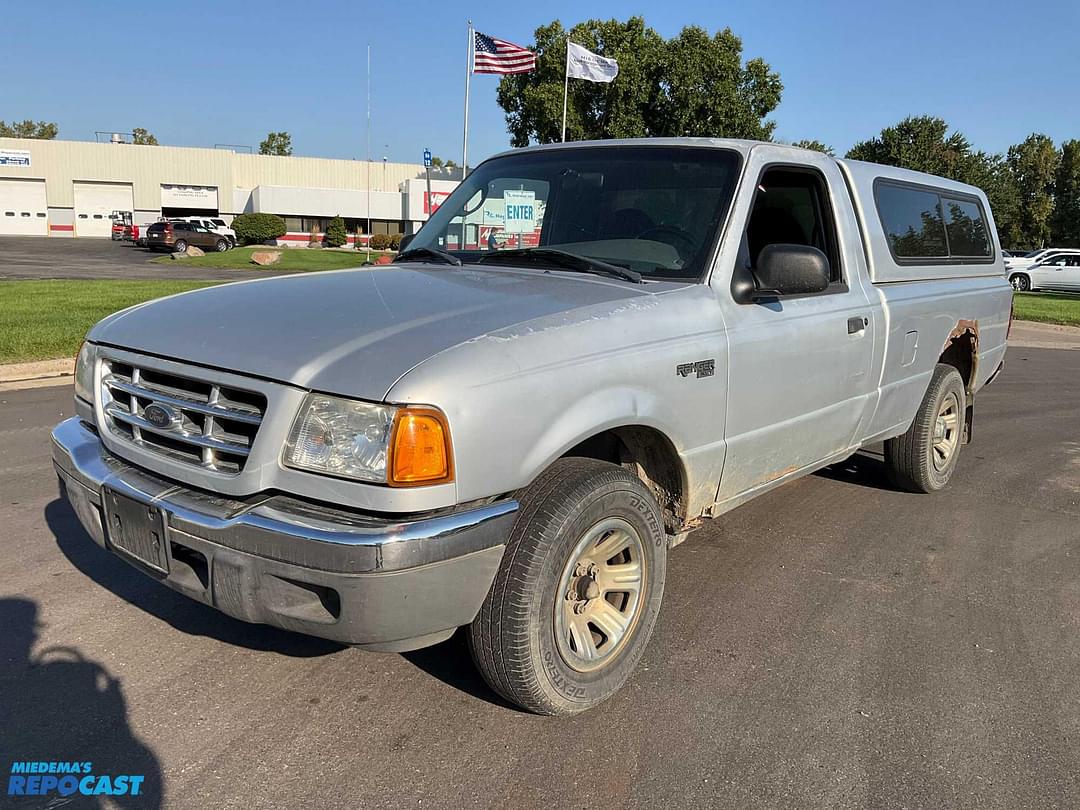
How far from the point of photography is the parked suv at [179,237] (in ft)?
132

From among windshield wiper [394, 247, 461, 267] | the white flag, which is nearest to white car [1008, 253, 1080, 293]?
the white flag

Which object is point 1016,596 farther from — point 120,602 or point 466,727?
point 120,602

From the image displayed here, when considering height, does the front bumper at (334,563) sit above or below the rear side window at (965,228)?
below

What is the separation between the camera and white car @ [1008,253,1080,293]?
31706 millimetres

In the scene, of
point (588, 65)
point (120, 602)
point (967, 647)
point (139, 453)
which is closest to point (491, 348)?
point (139, 453)

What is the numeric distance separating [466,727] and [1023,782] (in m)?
1.76

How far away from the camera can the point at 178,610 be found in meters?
3.45

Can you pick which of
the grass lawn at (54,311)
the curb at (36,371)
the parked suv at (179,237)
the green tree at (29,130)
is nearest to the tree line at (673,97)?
the parked suv at (179,237)

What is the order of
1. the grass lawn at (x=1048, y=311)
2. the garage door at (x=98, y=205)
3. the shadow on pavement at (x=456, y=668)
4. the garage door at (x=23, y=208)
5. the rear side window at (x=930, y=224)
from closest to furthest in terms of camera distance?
the shadow on pavement at (x=456, y=668) → the rear side window at (x=930, y=224) → the grass lawn at (x=1048, y=311) → the garage door at (x=23, y=208) → the garage door at (x=98, y=205)

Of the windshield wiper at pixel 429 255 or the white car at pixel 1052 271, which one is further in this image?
the white car at pixel 1052 271

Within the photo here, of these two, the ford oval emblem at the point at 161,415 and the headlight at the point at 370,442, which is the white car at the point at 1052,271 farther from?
the ford oval emblem at the point at 161,415

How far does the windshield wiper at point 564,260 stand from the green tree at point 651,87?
36.8 metres

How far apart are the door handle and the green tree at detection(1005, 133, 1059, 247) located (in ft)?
189

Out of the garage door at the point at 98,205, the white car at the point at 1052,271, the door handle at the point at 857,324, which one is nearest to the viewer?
the door handle at the point at 857,324
